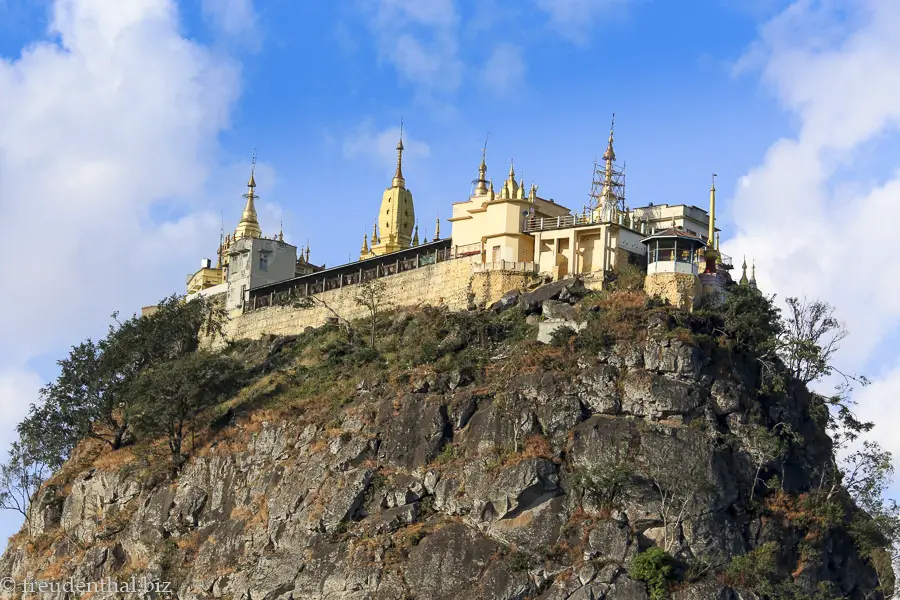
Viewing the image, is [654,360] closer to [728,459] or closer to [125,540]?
[728,459]

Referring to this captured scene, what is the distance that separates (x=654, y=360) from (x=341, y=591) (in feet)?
49.2

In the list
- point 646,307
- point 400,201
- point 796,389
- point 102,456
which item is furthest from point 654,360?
point 400,201

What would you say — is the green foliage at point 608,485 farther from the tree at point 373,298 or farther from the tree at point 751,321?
the tree at point 373,298

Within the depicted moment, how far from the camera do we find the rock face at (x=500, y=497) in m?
55.2

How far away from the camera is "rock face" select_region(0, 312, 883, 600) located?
2175 inches

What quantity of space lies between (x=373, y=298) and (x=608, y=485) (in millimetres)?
22168

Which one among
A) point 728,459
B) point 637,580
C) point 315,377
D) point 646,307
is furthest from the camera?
point 315,377

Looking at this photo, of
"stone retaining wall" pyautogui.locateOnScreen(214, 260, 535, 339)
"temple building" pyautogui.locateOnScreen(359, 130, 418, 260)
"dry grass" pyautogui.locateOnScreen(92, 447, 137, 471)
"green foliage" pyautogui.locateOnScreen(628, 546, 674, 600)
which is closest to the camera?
"green foliage" pyautogui.locateOnScreen(628, 546, 674, 600)

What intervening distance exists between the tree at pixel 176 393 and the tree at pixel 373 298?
7012mm

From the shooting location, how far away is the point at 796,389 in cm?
6412

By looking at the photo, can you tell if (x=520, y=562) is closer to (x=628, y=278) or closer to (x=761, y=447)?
(x=761, y=447)

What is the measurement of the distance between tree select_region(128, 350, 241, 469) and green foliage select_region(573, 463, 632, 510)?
20.2 m

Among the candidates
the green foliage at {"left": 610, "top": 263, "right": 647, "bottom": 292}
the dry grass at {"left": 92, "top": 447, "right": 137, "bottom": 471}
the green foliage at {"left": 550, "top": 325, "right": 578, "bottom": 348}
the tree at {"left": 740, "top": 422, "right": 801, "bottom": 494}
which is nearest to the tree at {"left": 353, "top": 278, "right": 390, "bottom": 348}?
the green foliage at {"left": 610, "top": 263, "right": 647, "bottom": 292}

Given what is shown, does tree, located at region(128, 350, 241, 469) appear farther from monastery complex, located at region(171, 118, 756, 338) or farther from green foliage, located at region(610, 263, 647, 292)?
green foliage, located at region(610, 263, 647, 292)
